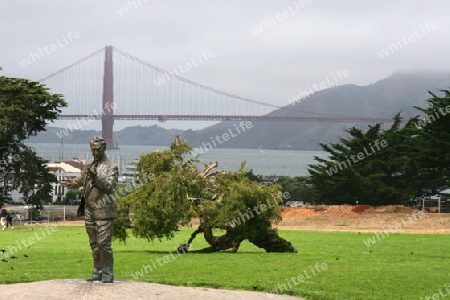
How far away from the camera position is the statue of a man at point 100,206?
1489cm

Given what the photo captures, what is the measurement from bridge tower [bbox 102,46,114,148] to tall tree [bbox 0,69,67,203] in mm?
81480

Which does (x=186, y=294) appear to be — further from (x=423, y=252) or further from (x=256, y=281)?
(x=423, y=252)

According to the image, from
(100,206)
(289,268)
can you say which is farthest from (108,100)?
(100,206)

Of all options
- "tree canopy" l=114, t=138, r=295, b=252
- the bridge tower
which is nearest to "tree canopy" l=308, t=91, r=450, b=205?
"tree canopy" l=114, t=138, r=295, b=252

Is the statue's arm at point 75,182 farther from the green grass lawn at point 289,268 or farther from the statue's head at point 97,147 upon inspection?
the green grass lawn at point 289,268

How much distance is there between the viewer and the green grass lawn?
1666 cm

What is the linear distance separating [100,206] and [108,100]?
148232 mm

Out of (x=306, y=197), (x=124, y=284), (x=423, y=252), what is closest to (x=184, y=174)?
(x=423, y=252)

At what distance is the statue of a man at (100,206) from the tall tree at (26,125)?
119ft

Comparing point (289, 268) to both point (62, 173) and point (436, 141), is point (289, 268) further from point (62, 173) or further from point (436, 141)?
point (62, 173)

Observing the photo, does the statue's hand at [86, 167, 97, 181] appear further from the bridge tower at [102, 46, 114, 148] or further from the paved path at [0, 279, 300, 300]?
the bridge tower at [102, 46, 114, 148]

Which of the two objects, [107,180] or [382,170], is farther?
[382,170]

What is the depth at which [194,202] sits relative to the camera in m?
25.9

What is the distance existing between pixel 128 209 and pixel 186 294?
1211cm
